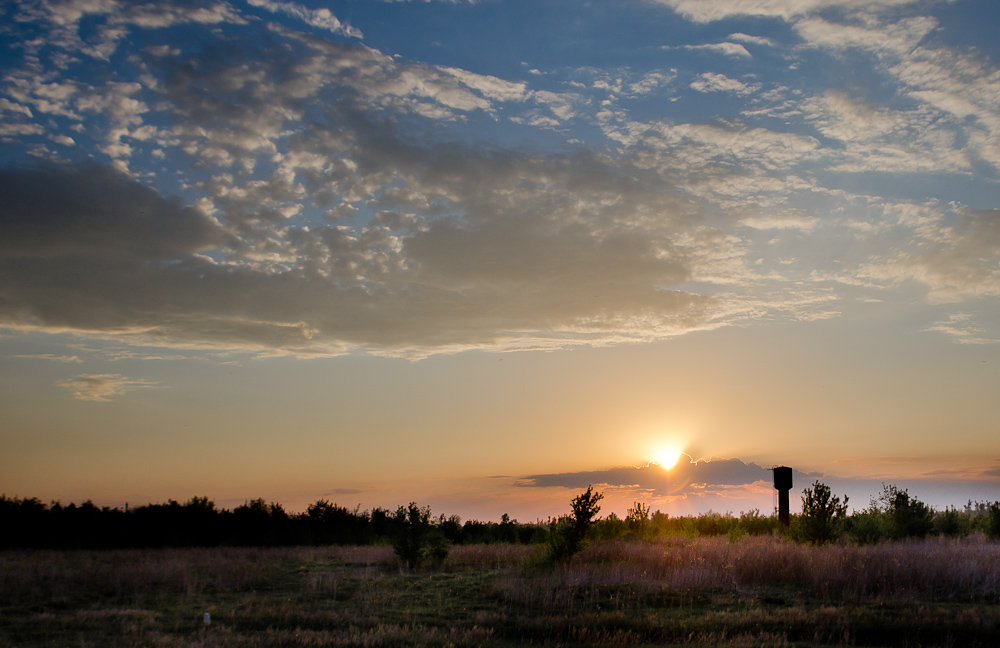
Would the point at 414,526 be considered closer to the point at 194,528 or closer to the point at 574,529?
the point at 574,529

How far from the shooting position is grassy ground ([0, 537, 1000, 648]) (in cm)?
1167

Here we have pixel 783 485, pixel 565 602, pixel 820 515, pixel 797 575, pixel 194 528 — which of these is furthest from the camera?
pixel 194 528

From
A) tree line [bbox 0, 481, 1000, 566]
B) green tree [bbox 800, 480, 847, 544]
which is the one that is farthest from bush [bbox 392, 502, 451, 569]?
green tree [bbox 800, 480, 847, 544]

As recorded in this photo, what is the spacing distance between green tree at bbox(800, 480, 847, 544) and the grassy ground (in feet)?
10.9

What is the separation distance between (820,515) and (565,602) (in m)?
12.1

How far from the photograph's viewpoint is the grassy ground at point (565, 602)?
38.3 ft

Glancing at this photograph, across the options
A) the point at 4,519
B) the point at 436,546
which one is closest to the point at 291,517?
the point at 4,519

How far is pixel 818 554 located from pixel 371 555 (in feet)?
56.7

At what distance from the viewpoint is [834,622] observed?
12055mm

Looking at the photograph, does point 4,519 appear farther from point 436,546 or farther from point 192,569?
point 436,546

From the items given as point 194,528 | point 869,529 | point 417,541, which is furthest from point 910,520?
point 194,528

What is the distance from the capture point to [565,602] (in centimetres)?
1430

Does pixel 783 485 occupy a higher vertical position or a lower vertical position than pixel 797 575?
higher

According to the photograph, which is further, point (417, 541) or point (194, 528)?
point (194, 528)
